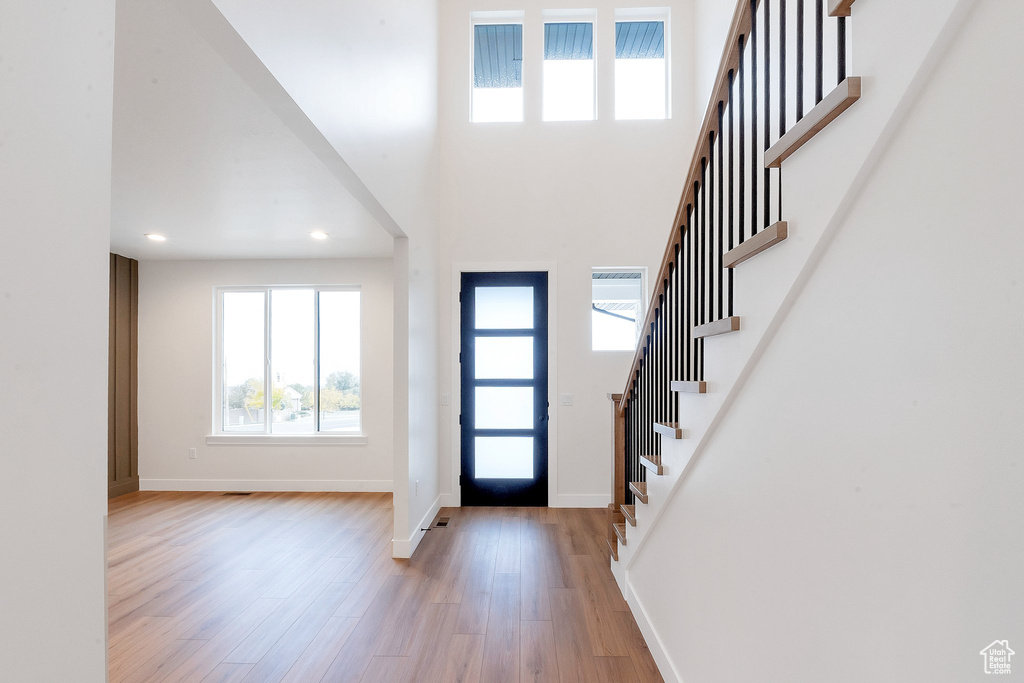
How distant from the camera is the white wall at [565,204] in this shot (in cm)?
515

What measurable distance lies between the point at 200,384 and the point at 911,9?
675cm

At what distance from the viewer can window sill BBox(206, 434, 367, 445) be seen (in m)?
5.85

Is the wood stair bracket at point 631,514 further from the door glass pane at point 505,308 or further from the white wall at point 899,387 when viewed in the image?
the door glass pane at point 505,308

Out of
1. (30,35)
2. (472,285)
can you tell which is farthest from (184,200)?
(30,35)

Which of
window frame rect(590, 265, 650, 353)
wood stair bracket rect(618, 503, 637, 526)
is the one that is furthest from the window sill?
wood stair bracket rect(618, 503, 637, 526)

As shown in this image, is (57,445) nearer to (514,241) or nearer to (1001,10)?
(1001,10)

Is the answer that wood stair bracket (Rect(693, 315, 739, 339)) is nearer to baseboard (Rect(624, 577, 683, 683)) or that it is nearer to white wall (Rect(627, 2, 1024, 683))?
white wall (Rect(627, 2, 1024, 683))

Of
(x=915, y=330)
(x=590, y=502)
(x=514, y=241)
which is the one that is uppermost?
(x=514, y=241)

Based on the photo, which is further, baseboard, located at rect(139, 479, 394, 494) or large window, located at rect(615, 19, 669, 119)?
baseboard, located at rect(139, 479, 394, 494)

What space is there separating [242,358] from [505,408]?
10.7ft

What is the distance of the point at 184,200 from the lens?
3.82m

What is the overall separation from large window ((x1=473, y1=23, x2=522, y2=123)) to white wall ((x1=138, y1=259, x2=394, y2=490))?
2.05 m

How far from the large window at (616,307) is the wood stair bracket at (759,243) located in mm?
3597

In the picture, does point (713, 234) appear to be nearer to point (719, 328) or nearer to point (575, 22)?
point (719, 328)
